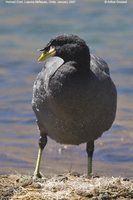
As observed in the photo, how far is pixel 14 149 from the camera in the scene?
1400 cm

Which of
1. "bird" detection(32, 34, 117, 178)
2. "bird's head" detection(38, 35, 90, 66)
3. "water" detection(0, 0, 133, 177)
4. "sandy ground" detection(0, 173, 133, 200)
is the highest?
"bird's head" detection(38, 35, 90, 66)

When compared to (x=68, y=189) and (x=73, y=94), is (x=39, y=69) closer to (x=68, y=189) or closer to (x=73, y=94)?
(x=73, y=94)

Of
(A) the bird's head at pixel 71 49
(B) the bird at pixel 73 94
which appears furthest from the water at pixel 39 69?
(A) the bird's head at pixel 71 49

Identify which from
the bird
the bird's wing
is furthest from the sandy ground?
the bird's wing

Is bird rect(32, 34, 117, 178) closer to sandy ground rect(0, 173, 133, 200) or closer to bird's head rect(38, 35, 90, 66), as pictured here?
bird's head rect(38, 35, 90, 66)

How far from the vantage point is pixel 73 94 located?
943 cm

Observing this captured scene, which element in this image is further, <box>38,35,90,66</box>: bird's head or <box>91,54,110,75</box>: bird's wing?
<box>91,54,110,75</box>: bird's wing

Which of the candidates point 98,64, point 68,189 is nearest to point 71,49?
point 98,64

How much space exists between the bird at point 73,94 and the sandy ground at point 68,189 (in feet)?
2.34

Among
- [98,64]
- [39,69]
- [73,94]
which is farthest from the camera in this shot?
[39,69]

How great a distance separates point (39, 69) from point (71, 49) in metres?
7.91

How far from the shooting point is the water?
13516mm

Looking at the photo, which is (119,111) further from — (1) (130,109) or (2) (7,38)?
(2) (7,38)

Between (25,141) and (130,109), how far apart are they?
77.9 inches
